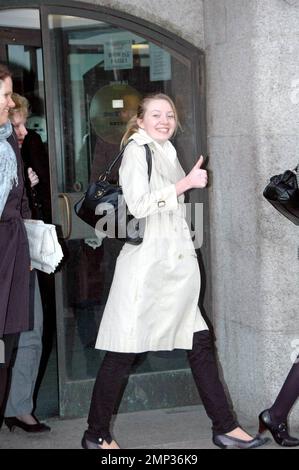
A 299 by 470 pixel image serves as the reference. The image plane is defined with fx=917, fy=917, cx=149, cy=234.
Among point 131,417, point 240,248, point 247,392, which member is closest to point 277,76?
point 240,248

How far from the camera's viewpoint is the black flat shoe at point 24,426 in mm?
5617

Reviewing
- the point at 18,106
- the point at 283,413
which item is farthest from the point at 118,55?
the point at 283,413

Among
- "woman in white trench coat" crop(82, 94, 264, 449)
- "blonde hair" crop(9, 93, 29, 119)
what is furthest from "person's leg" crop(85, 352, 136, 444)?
"blonde hair" crop(9, 93, 29, 119)

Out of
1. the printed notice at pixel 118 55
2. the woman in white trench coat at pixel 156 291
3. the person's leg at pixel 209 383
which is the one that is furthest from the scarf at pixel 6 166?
the printed notice at pixel 118 55

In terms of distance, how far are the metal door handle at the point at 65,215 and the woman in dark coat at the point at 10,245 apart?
1.12 metres

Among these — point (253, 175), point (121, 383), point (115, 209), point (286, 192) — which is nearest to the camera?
point (286, 192)

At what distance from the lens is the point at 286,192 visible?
4.80 meters

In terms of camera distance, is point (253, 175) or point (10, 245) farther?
point (253, 175)

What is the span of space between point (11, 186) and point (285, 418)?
1.99 m

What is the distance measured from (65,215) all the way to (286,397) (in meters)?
1.83

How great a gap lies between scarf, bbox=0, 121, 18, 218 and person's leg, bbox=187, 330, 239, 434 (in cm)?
134

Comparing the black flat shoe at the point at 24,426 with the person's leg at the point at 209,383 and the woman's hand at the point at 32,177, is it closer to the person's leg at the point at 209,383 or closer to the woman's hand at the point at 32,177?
the person's leg at the point at 209,383

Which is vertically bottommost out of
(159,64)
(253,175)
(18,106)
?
(253,175)

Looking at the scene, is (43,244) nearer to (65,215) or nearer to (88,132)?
(65,215)
